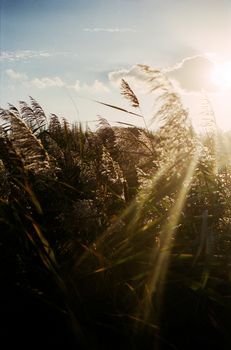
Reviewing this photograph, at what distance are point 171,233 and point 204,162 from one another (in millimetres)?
969

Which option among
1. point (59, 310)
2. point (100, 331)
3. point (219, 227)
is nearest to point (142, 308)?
point (100, 331)

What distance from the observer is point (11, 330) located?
3379 millimetres

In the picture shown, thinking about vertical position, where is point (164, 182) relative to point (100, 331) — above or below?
above

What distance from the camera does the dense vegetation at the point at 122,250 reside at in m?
3.33

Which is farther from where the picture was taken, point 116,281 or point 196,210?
point 196,210

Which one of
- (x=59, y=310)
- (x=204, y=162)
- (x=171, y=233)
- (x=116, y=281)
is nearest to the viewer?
(x=59, y=310)

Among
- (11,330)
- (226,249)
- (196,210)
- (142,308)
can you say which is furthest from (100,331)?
(196,210)

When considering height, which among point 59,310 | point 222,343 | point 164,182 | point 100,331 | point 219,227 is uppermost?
point 164,182

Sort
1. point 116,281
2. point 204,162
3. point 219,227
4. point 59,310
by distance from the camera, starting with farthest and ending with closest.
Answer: point 204,162
point 219,227
point 116,281
point 59,310

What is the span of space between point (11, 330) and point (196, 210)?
87.3 inches

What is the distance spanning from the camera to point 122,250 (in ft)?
12.6

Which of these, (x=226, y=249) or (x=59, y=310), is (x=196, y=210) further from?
(x=59, y=310)

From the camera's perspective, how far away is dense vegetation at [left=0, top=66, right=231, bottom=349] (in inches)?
131

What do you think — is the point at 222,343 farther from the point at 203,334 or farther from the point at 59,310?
the point at 59,310
